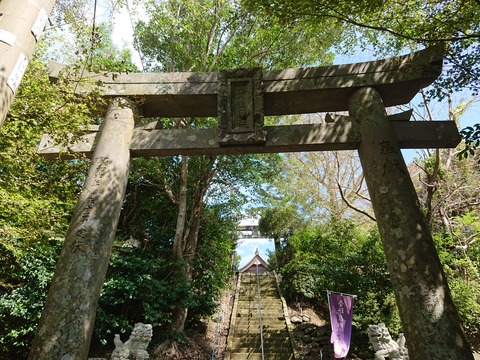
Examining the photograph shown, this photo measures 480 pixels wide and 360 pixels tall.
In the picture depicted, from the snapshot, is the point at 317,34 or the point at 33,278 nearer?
the point at 33,278

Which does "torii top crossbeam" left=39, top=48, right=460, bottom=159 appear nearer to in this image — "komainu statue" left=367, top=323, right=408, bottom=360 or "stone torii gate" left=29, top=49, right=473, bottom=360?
"stone torii gate" left=29, top=49, right=473, bottom=360

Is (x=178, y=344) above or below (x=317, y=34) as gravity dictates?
below

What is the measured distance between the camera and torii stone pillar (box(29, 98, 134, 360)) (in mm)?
2943

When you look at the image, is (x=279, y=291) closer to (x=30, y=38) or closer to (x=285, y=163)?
(x=285, y=163)

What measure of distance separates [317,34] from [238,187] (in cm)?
593

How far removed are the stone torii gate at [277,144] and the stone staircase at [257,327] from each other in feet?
20.9

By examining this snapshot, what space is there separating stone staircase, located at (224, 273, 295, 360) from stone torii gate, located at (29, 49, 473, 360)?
6.38 metres

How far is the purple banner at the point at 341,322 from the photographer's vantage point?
6730 mm

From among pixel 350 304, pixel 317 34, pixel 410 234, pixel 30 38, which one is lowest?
pixel 350 304

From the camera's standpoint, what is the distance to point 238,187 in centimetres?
1137

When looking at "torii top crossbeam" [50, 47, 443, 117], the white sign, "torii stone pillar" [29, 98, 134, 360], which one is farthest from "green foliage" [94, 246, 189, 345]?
the white sign

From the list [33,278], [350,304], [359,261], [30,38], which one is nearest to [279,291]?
[359,261]

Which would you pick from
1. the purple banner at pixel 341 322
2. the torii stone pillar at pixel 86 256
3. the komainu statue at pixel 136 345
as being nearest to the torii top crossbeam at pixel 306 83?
the torii stone pillar at pixel 86 256

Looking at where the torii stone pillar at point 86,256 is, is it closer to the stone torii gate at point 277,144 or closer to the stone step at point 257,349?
the stone torii gate at point 277,144
